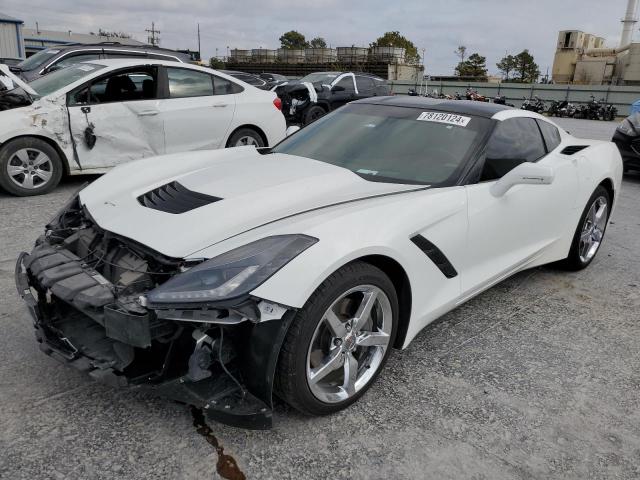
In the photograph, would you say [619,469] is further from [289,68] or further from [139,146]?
[289,68]

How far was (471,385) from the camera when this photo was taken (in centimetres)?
272

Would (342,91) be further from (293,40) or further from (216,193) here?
(293,40)

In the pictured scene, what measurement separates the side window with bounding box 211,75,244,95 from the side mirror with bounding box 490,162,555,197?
4.89 m

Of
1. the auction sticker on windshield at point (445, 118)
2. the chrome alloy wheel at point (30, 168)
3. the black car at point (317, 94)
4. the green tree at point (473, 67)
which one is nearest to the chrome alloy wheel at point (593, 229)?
the auction sticker on windshield at point (445, 118)

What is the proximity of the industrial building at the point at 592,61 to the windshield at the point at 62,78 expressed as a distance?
57365mm

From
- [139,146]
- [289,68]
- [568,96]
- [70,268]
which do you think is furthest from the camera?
[289,68]

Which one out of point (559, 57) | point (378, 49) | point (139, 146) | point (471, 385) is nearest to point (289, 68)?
point (378, 49)

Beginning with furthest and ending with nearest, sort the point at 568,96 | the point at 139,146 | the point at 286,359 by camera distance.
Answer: the point at 568,96
the point at 139,146
the point at 286,359

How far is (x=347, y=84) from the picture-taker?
13969 mm

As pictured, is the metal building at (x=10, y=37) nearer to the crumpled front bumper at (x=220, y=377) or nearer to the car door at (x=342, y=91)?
the car door at (x=342, y=91)

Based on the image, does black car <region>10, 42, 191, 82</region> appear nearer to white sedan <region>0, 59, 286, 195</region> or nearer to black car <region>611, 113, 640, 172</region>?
white sedan <region>0, 59, 286, 195</region>

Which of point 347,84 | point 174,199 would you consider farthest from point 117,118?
point 347,84

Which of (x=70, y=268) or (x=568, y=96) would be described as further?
(x=568, y=96)

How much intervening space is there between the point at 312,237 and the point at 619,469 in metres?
1.57
